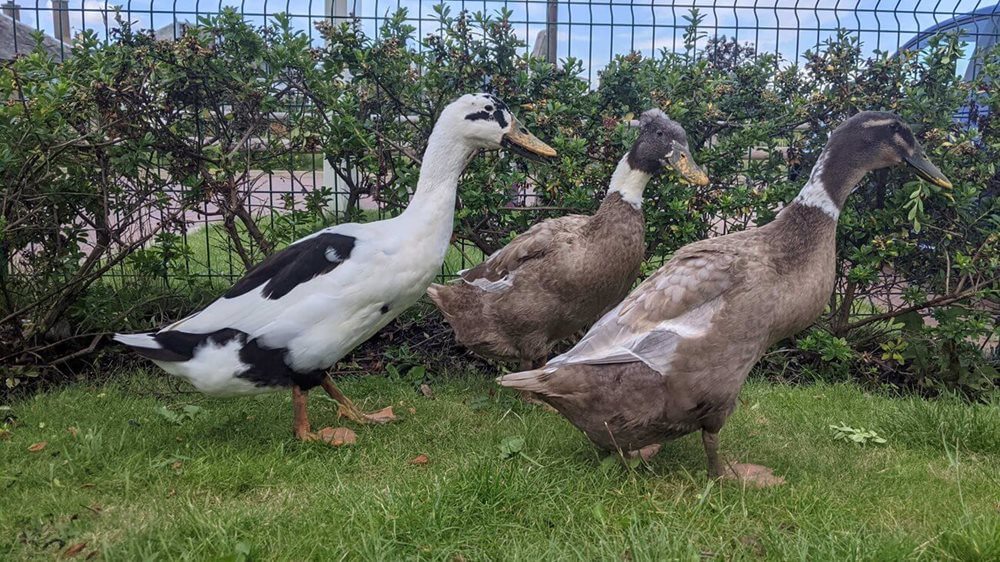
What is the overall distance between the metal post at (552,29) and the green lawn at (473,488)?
2507 mm

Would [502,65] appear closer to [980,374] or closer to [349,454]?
[349,454]

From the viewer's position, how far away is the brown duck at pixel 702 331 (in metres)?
2.72

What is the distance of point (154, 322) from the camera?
4625 millimetres

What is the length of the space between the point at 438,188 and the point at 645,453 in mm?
1536

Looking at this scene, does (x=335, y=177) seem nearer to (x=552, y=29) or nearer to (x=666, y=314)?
(x=552, y=29)

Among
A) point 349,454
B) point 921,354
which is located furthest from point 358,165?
point 921,354

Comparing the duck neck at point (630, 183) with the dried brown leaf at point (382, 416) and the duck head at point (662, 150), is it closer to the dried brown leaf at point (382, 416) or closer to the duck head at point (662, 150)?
the duck head at point (662, 150)

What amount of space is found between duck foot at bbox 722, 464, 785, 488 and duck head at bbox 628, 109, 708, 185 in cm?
140

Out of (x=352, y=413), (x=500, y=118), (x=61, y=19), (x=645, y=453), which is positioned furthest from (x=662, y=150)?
(x=61, y=19)

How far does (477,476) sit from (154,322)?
2846mm

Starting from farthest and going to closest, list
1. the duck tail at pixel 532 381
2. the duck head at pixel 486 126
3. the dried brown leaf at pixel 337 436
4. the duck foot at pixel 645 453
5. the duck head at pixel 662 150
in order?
1. the duck head at pixel 662 150
2. the duck head at pixel 486 126
3. the dried brown leaf at pixel 337 436
4. the duck foot at pixel 645 453
5. the duck tail at pixel 532 381

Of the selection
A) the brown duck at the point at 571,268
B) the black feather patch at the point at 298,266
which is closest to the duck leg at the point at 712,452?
the brown duck at the point at 571,268

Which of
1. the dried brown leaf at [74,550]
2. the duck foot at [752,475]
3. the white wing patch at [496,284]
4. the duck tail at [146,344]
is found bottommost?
the dried brown leaf at [74,550]

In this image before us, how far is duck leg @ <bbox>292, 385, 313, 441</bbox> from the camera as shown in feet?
11.1
